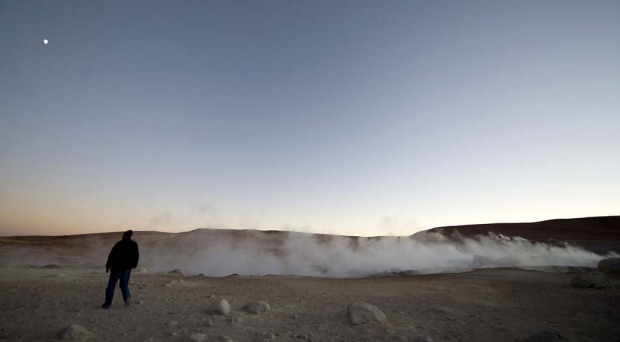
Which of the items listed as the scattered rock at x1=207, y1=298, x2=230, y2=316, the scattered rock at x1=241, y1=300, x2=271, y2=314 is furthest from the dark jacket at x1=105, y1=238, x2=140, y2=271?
the scattered rock at x1=241, y1=300, x2=271, y2=314

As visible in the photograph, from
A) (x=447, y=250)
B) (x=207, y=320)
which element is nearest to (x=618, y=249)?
(x=447, y=250)

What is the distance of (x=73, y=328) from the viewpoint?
233 inches

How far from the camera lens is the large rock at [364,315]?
686 centimetres

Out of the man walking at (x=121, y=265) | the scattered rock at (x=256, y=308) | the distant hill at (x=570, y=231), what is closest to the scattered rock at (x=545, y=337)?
the scattered rock at (x=256, y=308)

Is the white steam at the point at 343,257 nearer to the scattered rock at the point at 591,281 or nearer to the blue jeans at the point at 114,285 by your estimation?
the scattered rock at the point at 591,281

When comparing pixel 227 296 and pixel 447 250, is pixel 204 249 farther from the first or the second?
pixel 227 296

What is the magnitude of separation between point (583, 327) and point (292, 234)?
137 ft

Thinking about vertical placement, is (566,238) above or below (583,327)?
above

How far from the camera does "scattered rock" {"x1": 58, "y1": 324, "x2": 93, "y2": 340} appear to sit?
18.9ft

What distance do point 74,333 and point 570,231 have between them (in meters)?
55.6

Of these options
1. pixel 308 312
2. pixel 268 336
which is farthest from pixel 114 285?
pixel 308 312

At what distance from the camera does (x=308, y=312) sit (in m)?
7.83

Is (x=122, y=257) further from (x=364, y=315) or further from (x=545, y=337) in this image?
(x=545, y=337)

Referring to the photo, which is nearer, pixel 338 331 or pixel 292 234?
pixel 338 331
